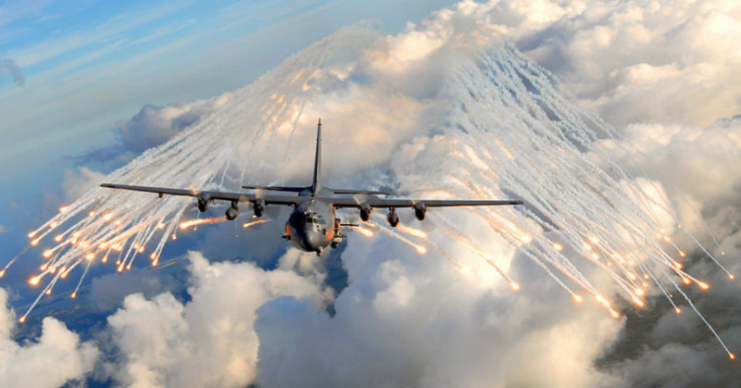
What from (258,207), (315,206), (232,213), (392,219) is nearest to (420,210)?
(392,219)

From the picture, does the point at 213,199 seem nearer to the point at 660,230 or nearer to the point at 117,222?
the point at 117,222

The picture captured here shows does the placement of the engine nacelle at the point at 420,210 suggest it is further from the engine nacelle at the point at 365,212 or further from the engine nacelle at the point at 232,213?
the engine nacelle at the point at 232,213

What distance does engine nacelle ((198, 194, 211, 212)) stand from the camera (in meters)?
A: 54.0

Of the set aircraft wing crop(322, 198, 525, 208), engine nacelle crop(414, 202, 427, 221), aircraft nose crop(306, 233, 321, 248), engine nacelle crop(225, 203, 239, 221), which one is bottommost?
aircraft nose crop(306, 233, 321, 248)

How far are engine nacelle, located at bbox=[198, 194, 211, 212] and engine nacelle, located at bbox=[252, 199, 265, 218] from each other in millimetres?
5349

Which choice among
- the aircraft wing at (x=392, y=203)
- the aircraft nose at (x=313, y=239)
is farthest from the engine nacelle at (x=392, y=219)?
the aircraft nose at (x=313, y=239)

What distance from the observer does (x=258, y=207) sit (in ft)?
181

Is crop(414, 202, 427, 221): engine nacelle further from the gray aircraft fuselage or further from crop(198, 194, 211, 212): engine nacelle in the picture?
crop(198, 194, 211, 212): engine nacelle

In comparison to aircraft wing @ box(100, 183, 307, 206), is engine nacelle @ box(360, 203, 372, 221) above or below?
below

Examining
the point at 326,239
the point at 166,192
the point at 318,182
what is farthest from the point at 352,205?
the point at 166,192

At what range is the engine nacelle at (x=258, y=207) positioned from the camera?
5488 cm

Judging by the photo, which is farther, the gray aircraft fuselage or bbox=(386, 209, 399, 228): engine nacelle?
bbox=(386, 209, 399, 228): engine nacelle

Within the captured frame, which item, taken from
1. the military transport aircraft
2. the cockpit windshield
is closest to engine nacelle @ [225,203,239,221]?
the military transport aircraft

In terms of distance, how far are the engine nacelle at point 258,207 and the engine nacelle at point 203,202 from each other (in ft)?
17.5
